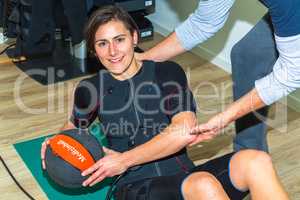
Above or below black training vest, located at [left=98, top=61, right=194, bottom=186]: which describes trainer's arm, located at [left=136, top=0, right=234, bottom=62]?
above

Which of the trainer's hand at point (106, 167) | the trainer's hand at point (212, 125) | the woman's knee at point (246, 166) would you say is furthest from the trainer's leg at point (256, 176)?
the trainer's hand at point (106, 167)

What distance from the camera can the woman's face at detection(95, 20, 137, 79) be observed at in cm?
195

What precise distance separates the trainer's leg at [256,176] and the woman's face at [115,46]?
1.80 ft

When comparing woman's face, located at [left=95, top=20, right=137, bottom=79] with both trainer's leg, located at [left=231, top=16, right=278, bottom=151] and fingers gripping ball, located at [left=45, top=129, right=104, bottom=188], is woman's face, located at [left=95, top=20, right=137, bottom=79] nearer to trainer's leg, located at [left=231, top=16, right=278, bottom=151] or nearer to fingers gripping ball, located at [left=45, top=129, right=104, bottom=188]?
fingers gripping ball, located at [left=45, top=129, right=104, bottom=188]

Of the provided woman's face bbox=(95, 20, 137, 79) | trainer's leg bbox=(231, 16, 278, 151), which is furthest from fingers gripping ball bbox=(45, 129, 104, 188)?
trainer's leg bbox=(231, 16, 278, 151)

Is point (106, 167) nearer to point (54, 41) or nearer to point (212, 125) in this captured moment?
point (212, 125)

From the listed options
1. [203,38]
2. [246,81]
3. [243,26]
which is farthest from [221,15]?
[243,26]

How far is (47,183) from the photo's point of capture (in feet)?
8.09

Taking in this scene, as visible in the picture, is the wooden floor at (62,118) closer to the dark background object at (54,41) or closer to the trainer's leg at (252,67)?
the dark background object at (54,41)

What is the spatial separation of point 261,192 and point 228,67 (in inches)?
77.0

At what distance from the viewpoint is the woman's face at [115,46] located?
6.40ft

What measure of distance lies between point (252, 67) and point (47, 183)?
3.59 feet

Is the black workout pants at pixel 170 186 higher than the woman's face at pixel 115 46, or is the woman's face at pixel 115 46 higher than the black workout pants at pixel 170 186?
the woman's face at pixel 115 46

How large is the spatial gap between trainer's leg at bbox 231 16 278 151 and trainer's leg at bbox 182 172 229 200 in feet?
1.75
